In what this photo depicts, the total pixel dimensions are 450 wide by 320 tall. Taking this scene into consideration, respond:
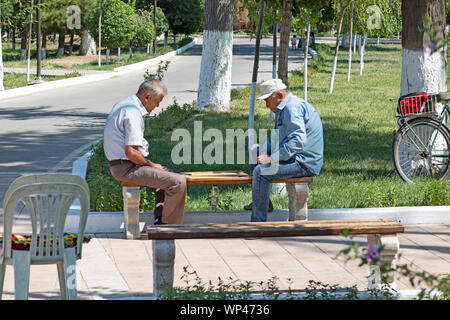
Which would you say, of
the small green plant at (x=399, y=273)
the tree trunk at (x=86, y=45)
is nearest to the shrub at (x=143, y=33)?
the tree trunk at (x=86, y=45)

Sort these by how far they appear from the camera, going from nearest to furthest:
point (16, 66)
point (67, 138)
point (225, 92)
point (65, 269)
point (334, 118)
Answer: point (65, 269), point (67, 138), point (334, 118), point (225, 92), point (16, 66)

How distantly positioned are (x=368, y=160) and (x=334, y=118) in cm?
573

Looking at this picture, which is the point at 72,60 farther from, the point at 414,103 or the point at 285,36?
the point at 414,103

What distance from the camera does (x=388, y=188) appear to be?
8.64 metres

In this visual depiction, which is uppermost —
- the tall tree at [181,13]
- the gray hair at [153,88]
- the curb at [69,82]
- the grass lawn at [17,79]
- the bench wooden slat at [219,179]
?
the tall tree at [181,13]

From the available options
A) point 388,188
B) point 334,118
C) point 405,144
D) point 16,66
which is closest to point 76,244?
point 388,188

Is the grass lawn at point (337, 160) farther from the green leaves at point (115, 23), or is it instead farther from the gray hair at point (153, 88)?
the green leaves at point (115, 23)

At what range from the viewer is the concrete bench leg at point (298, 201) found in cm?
748

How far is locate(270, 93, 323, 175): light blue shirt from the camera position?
7.08 m

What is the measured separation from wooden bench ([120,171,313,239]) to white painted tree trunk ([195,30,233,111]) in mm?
10575

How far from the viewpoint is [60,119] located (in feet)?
60.5

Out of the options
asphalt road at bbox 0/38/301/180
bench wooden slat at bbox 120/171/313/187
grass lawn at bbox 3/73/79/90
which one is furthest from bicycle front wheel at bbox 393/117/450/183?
grass lawn at bbox 3/73/79/90

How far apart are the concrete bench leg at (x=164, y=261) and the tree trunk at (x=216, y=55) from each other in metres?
12.9
